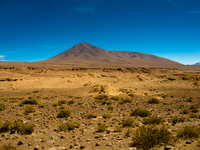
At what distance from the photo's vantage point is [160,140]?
15.1 ft

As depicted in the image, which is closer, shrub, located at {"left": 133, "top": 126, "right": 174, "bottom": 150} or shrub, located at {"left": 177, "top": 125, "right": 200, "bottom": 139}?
shrub, located at {"left": 133, "top": 126, "right": 174, "bottom": 150}

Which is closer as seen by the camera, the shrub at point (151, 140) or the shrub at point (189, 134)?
the shrub at point (151, 140)

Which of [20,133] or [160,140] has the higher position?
[160,140]

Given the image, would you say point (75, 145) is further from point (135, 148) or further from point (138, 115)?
point (138, 115)

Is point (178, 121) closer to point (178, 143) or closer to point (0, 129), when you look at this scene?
point (178, 143)

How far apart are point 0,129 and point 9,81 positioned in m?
24.3

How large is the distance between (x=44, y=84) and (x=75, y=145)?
23723 millimetres

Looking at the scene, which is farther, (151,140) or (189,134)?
(189,134)

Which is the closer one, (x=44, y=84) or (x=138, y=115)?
(x=138, y=115)

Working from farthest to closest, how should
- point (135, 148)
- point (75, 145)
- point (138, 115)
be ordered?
point (138, 115), point (75, 145), point (135, 148)

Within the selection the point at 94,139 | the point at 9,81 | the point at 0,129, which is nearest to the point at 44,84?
the point at 9,81

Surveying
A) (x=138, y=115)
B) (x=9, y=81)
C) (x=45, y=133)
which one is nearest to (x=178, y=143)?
(x=138, y=115)

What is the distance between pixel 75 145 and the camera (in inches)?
191

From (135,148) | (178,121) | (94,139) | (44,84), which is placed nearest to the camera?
(135,148)
